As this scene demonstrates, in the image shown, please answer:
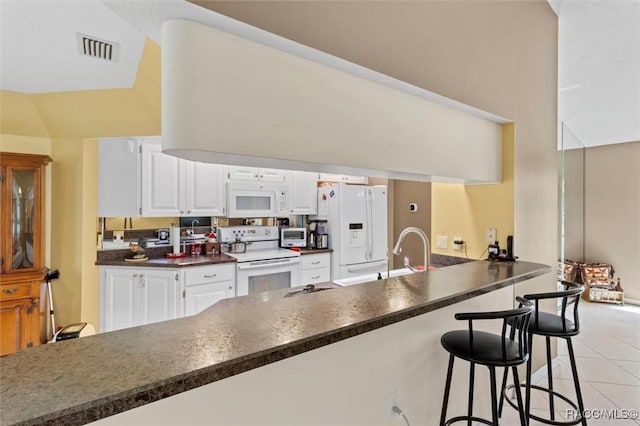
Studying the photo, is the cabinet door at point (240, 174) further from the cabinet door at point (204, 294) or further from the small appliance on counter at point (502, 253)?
the small appliance on counter at point (502, 253)

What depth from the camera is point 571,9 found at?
2883 millimetres

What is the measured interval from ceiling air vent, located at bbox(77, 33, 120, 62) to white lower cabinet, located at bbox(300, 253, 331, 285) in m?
2.97

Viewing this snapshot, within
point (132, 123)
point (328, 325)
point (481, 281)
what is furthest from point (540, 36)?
point (132, 123)

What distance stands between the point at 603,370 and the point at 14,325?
543 cm

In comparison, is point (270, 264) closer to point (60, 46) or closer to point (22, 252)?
point (22, 252)

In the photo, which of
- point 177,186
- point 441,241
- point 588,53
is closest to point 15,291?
point 177,186

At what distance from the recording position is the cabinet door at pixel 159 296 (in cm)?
338

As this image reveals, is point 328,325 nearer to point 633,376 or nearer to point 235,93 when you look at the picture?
point 235,93

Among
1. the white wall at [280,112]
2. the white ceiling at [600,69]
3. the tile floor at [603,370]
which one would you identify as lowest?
the tile floor at [603,370]

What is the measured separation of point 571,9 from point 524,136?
1.31m

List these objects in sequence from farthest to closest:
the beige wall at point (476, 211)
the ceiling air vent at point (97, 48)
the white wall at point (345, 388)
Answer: the beige wall at point (476, 211) < the ceiling air vent at point (97, 48) < the white wall at point (345, 388)

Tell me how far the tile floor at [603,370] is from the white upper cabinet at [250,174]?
3528 millimetres

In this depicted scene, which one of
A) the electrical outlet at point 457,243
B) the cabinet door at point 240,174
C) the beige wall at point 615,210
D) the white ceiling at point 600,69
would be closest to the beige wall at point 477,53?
the white ceiling at point 600,69

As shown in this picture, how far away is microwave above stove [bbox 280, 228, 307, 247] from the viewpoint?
15.3 feet
